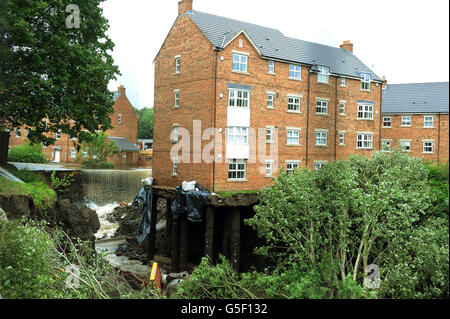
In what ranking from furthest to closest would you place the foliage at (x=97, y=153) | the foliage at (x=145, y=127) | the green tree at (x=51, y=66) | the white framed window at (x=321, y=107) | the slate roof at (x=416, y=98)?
1. the foliage at (x=145, y=127)
2. the foliage at (x=97, y=153)
3. the slate roof at (x=416, y=98)
4. the white framed window at (x=321, y=107)
5. the green tree at (x=51, y=66)

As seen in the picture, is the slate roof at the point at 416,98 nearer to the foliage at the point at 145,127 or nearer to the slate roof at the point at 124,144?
the slate roof at the point at 124,144

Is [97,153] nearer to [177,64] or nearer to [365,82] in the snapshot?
[177,64]

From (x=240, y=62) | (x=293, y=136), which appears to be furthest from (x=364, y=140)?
(x=240, y=62)

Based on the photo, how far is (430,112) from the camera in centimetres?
4134

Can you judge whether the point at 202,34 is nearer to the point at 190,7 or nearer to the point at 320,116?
the point at 190,7

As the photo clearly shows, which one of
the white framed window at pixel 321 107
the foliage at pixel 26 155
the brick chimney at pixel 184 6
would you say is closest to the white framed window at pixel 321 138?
the white framed window at pixel 321 107

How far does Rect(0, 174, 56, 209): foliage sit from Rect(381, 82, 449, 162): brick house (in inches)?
1256

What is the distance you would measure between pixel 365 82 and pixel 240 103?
14.2 metres

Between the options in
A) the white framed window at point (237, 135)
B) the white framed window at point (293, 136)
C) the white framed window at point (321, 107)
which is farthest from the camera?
the white framed window at point (321, 107)

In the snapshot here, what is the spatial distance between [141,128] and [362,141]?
5168cm

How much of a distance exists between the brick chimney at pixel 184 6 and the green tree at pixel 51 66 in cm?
646

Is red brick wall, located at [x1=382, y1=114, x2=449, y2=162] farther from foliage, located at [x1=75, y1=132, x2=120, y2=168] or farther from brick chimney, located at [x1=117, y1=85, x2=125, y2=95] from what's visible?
brick chimney, located at [x1=117, y1=85, x2=125, y2=95]

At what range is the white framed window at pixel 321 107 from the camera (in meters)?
31.9
